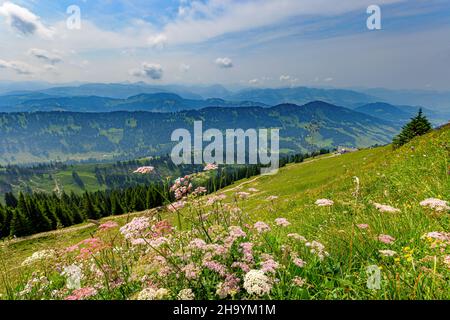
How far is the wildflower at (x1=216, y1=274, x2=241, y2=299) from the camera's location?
2.83 meters

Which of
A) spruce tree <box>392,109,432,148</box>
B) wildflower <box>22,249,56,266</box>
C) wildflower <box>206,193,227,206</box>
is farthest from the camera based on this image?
spruce tree <box>392,109,432,148</box>

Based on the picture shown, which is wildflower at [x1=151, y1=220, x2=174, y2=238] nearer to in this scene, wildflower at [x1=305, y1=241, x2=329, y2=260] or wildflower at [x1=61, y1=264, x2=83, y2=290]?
wildflower at [x1=61, y1=264, x2=83, y2=290]

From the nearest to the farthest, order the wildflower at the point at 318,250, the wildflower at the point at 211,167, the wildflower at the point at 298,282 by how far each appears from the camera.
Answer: the wildflower at the point at 298,282
the wildflower at the point at 318,250
the wildflower at the point at 211,167

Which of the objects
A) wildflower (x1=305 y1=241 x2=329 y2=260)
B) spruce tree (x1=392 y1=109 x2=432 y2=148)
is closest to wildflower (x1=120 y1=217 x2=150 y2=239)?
wildflower (x1=305 y1=241 x2=329 y2=260)

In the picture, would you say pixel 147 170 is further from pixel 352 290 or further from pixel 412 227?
pixel 412 227

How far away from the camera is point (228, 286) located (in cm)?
295

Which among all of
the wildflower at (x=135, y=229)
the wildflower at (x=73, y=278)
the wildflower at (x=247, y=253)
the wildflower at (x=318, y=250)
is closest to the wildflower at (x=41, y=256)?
the wildflower at (x=73, y=278)

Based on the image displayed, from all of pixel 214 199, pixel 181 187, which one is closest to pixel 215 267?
pixel 214 199

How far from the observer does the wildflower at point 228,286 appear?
2833 mm

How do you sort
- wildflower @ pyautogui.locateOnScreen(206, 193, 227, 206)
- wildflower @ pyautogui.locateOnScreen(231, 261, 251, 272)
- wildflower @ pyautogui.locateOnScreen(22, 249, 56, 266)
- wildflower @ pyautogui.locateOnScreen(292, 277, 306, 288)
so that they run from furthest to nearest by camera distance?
1. wildflower @ pyautogui.locateOnScreen(206, 193, 227, 206)
2. wildflower @ pyautogui.locateOnScreen(22, 249, 56, 266)
3. wildflower @ pyautogui.locateOnScreen(231, 261, 251, 272)
4. wildflower @ pyautogui.locateOnScreen(292, 277, 306, 288)

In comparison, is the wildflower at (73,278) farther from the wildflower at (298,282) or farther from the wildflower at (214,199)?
the wildflower at (298,282)
